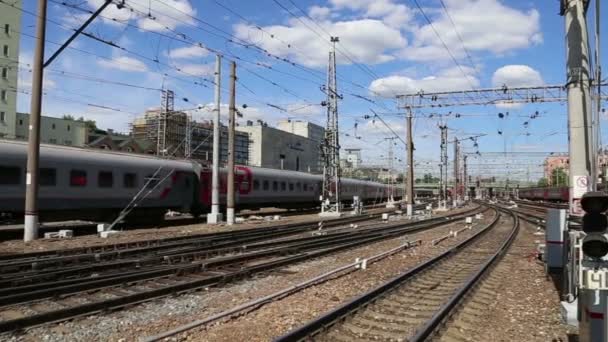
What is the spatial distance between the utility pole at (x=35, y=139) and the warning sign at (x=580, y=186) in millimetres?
15511

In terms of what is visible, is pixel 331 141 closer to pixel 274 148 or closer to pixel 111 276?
pixel 111 276

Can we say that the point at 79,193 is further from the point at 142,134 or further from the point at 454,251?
the point at 142,134

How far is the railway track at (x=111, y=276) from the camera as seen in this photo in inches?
317

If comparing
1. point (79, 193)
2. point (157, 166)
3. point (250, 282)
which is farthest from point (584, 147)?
point (157, 166)

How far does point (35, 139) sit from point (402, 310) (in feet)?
45.0

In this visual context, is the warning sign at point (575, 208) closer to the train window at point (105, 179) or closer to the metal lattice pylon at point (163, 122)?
the train window at point (105, 179)

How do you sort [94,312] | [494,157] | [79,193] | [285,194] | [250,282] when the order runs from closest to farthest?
[94,312], [250,282], [79,193], [285,194], [494,157]

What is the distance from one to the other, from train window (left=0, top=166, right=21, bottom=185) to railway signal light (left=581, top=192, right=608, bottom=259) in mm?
18271

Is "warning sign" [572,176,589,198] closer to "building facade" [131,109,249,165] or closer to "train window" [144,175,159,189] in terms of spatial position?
"train window" [144,175,159,189]

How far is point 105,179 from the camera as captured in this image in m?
22.0

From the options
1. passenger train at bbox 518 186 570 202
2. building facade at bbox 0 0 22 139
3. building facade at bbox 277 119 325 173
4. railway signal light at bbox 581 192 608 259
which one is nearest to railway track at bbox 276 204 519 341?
railway signal light at bbox 581 192 608 259

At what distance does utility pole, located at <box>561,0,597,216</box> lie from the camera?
1020 cm

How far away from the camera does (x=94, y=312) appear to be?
25.8 ft

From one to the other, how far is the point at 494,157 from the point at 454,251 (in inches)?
2914
